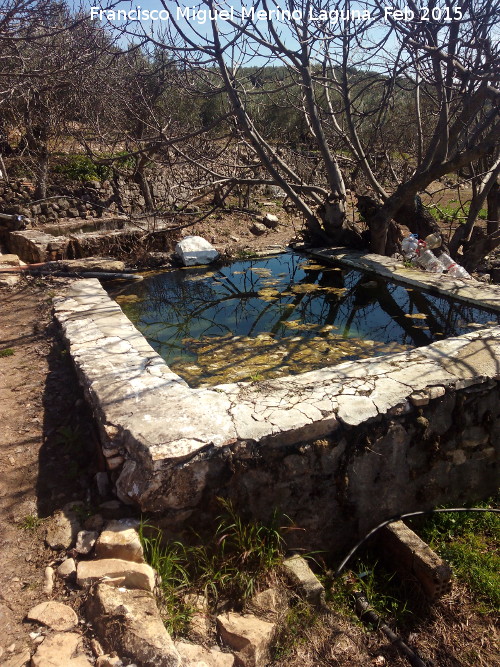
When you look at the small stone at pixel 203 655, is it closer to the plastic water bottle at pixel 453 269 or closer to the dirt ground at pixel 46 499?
the dirt ground at pixel 46 499

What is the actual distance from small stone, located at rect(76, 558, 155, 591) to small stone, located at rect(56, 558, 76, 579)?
4 centimetres

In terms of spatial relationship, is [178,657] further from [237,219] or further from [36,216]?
[36,216]

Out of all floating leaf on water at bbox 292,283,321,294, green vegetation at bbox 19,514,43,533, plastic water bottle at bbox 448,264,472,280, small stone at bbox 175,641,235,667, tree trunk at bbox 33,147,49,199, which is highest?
tree trunk at bbox 33,147,49,199

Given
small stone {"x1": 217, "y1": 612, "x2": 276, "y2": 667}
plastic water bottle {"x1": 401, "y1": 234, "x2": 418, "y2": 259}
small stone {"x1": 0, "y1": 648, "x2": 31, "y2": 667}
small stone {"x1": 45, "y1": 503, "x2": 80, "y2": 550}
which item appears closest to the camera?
small stone {"x1": 0, "y1": 648, "x2": 31, "y2": 667}

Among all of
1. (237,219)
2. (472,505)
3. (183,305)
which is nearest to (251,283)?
(183,305)

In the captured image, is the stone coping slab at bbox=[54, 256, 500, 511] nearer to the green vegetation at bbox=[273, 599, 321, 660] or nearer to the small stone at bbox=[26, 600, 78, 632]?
the small stone at bbox=[26, 600, 78, 632]

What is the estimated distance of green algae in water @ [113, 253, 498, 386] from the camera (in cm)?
345

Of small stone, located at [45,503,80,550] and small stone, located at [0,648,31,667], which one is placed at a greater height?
small stone, located at [45,503,80,550]

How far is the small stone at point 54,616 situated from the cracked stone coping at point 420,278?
11.7ft

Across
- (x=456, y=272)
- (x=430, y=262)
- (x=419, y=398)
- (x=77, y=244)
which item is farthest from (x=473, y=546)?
(x=77, y=244)

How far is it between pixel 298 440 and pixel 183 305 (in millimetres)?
2703

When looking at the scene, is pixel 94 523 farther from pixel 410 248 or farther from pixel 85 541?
pixel 410 248

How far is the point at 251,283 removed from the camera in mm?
5348

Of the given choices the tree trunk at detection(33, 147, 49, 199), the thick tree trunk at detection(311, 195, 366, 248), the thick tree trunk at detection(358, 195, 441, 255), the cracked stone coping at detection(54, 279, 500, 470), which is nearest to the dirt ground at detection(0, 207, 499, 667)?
the cracked stone coping at detection(54, 279, 500, 470)
